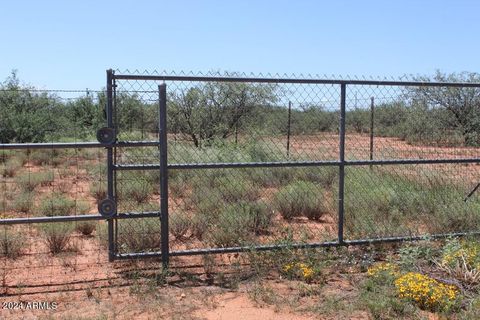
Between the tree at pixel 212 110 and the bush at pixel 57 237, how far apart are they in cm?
206

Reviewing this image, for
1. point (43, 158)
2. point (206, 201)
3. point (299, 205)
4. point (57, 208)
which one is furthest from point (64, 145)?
point (43, 158)

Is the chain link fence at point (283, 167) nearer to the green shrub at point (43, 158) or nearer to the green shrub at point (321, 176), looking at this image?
the green shrub at point (321, 176)

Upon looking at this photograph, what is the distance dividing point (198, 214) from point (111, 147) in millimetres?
2712

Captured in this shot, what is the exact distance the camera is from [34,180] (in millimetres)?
13102

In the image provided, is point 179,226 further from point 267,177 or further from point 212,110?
point 267,177

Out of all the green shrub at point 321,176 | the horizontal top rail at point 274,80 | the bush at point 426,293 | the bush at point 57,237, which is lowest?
the bush at point 426,293

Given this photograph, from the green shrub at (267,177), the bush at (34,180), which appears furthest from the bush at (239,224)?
the bush at (34,180)

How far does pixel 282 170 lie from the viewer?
12305mm

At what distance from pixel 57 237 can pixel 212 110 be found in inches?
111

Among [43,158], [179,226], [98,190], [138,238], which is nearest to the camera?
[138,238]

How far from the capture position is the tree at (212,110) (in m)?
7.71

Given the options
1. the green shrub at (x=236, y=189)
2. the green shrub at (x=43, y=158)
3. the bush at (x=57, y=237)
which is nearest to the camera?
the bush at (x=57, y=237)

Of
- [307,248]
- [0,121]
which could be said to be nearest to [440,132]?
[307,248]

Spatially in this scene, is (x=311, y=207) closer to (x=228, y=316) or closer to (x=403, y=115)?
(x=403, y=115)
